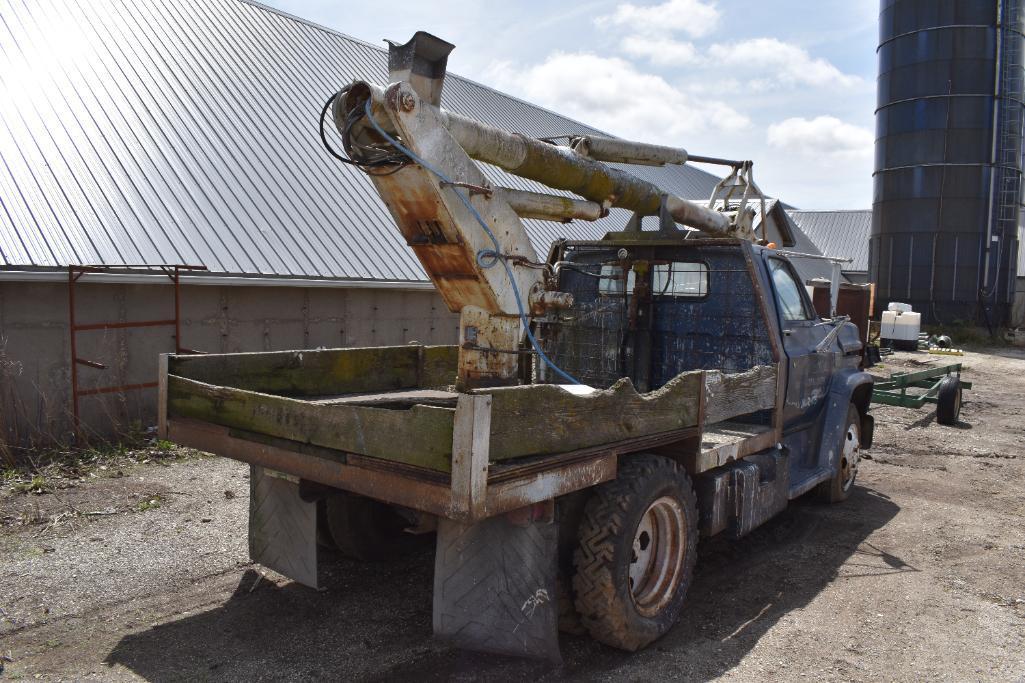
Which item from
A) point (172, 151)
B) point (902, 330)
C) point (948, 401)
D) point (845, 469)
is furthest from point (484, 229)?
point (902, 330)

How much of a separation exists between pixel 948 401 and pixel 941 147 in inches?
827

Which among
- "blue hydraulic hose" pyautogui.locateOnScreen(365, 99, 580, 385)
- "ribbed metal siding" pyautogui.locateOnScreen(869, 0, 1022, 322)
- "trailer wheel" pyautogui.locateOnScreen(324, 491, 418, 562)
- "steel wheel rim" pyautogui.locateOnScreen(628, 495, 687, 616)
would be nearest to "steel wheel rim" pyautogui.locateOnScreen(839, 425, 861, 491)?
"steel wheel rim" pyautogui.locateOnScreen(628, 495, 687, 616)

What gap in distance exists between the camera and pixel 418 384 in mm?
6609

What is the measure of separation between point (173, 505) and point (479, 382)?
3.86 meters

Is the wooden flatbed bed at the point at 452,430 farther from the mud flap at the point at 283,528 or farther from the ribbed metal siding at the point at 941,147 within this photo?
the ribbed metal siding at the point at 941,147

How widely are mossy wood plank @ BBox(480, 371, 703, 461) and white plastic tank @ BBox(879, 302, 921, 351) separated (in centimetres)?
2269

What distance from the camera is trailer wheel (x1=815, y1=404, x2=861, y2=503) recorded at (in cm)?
714

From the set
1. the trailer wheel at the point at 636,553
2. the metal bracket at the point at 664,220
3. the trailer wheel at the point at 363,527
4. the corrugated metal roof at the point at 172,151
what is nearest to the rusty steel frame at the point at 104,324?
the corrugated metal roof at the point at 172,151

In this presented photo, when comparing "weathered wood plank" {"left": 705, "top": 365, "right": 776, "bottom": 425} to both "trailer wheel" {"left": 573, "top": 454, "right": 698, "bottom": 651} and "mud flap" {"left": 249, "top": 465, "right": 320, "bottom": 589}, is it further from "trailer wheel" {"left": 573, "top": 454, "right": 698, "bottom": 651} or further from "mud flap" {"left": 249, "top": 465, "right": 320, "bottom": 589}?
"mud flap" {"left": 249, "top": 465, "right": 320, "bottom": 589}

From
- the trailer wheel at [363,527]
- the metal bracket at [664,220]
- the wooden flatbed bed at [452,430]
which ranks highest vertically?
the metal bracket at [664,220]

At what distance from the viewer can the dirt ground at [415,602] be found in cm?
414

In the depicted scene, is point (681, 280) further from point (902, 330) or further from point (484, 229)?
point (902, 330)

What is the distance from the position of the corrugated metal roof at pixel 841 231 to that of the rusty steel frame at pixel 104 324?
37720 mm

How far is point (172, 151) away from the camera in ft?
38.7
